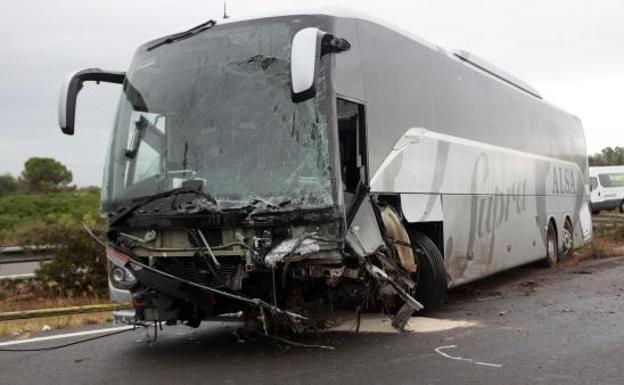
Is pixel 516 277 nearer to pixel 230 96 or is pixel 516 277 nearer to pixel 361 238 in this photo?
pixel 361 238

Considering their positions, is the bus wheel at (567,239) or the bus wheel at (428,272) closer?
the bus wheel at (428,272)

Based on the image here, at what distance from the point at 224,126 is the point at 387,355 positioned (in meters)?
2.65

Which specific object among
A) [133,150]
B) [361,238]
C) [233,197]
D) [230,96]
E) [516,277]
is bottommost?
[516,277]

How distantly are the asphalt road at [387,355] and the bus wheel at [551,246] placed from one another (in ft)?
19.0

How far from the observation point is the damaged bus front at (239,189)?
21.0 ft

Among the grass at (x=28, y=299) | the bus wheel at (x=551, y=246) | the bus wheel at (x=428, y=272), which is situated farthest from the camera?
the bus wheel at (x=551, y=246)

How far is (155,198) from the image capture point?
6.76 metres

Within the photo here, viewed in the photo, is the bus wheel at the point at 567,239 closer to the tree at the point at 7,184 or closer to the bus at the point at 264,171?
the bus at the point at 264,171

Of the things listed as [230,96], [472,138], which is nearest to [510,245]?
[472,138]

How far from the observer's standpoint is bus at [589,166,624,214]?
38562mm

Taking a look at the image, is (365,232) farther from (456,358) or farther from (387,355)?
(456,358)

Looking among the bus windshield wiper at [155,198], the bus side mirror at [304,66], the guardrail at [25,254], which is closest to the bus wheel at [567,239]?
the guardrail at [25,254]

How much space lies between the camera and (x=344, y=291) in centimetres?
711

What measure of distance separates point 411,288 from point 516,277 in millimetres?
6914
